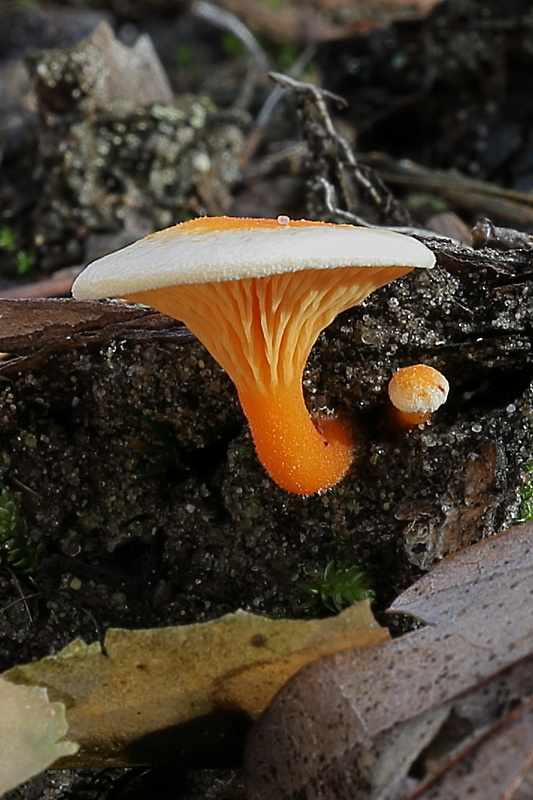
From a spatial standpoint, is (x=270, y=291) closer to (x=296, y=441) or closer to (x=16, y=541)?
(x=296, y=441)

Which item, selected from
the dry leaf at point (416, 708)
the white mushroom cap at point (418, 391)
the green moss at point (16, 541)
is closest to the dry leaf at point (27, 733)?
the dry leaf at point (416, 708)

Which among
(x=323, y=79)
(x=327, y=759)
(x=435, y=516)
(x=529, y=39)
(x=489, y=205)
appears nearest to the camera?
(x=327, y=759)

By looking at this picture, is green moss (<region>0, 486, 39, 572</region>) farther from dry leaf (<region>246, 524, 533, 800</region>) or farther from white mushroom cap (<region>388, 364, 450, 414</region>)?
white mushroom cap (<region>388, 364, 450, 414</region>)

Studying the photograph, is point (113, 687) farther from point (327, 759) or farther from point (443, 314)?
point (443, 314)

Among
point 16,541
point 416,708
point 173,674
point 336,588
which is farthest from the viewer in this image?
point 16,541

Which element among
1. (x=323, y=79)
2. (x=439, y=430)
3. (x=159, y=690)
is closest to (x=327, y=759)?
(x=159, y=690)

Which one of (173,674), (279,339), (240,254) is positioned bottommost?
(173,674)

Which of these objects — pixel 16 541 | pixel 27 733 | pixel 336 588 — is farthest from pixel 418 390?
pixel 16 541
